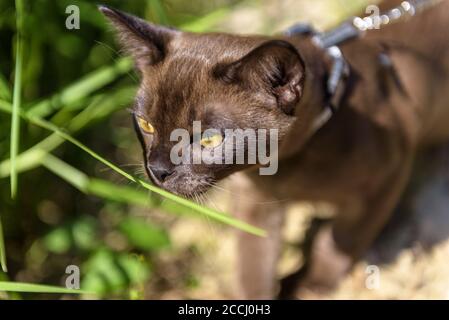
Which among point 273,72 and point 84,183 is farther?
point 84,183

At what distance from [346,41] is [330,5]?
102 centimetres

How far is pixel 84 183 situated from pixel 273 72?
1.96 ft

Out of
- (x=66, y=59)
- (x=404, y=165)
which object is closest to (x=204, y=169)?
(x=404, y=165)

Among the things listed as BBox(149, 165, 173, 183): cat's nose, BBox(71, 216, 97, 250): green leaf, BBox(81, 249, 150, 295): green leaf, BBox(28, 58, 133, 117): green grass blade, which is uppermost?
BBox(28, 58, 133, 117): green grass blade

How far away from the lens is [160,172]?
41.1 inches

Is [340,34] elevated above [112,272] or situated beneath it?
elevated above

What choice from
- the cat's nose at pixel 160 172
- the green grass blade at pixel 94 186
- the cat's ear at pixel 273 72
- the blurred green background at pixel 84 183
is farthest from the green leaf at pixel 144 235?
the cat's ear at pixel 273 72

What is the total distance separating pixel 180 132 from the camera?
1042mm

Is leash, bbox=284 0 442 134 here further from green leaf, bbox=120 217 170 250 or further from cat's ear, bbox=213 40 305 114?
green leaf, bbox=120 217 170 250

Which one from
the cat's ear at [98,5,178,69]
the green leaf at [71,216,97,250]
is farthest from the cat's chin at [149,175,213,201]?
the green leaf at [71,216,97,250]

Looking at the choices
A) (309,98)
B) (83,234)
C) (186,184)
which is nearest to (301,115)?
(309,98)

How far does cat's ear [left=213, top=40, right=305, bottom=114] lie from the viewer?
3.11 ft

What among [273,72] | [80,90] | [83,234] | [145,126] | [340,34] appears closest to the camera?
[273,72]

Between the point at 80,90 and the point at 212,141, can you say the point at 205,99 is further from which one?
the point at 80,90
